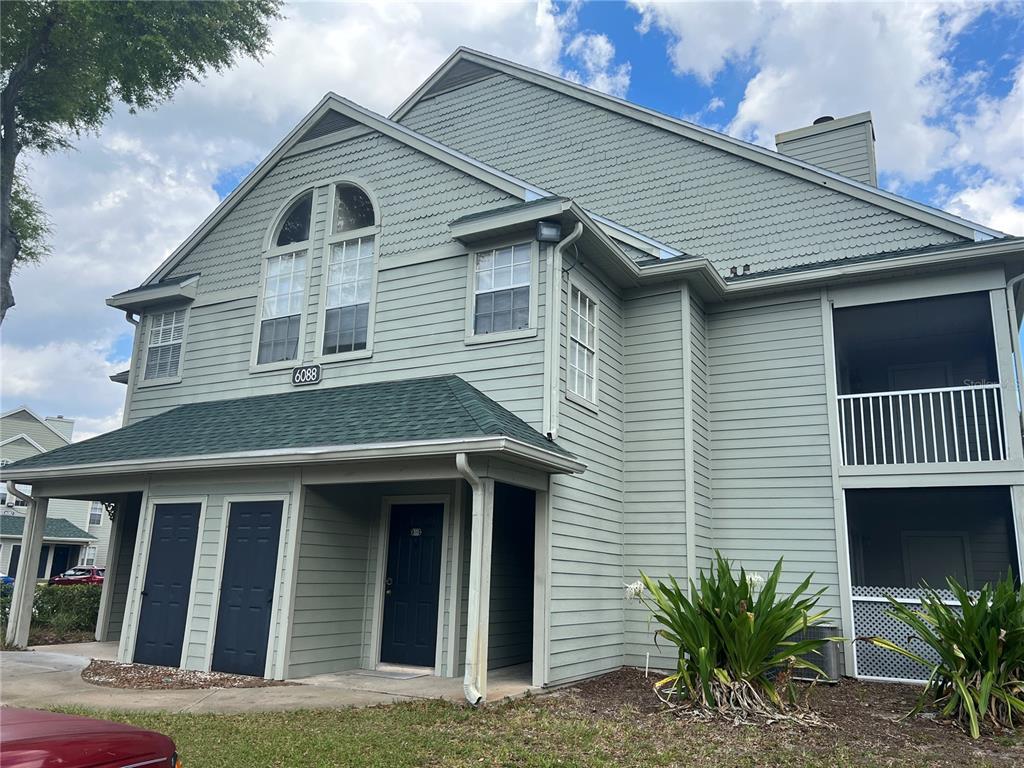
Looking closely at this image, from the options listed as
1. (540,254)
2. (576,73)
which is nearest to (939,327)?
(540,254)

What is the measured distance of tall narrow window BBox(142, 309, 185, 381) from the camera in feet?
41.1

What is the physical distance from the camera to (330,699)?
7645 millimetres

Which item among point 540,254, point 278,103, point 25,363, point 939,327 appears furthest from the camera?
point 278,103

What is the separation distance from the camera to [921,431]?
38.3 ft

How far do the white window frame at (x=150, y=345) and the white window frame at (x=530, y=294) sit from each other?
210 inches

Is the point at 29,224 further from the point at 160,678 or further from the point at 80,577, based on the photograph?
the point at 160,678

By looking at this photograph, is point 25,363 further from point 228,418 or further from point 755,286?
point 755,286

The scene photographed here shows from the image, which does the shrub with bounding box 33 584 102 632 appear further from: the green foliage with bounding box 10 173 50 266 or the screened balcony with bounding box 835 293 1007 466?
the screened balcony with bounding box 835 293 1007 466

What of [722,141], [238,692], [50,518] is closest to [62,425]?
[50,518]

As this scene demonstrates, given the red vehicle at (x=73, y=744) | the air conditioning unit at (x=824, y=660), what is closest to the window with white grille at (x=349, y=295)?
the air conditioning unit at (x=824, y=660)

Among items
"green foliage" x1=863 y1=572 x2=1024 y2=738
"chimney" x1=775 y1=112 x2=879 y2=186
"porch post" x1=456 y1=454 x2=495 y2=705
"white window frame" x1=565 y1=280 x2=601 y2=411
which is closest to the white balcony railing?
"green foliage" x1=863 y1=572 x2=1024 y2=738

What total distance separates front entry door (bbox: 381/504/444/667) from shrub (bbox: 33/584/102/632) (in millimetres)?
6446

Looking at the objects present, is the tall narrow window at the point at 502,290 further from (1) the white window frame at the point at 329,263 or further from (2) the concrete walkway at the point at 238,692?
(2) the concrete walkway at the point at 238,692

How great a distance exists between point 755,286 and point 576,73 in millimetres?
7009
